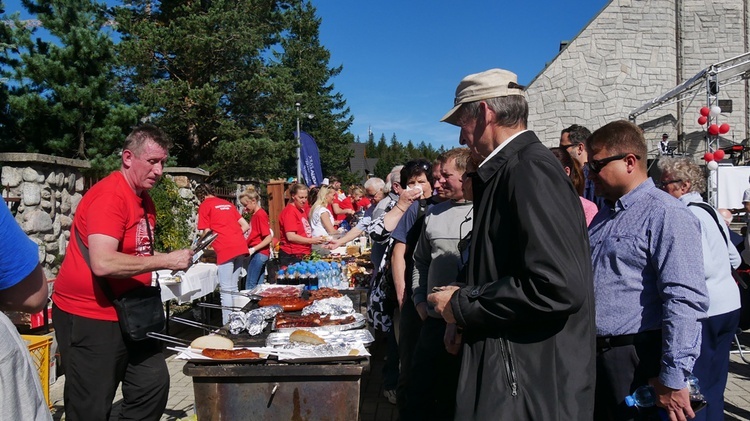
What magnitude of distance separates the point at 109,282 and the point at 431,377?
193 centimetres

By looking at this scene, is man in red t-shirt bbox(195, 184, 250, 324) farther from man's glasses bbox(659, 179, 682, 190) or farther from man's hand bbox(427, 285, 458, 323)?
man's hand bbox(427, 285, 458, 323)

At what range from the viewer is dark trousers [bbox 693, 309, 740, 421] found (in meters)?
2.71

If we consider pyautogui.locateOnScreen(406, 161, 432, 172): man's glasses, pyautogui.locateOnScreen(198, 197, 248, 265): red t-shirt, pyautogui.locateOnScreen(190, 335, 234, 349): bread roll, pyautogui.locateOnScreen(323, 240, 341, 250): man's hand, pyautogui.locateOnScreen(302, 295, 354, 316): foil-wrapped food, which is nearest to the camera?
pyautogui.locateOnScreen(190, 335, 234, 349): bread roll

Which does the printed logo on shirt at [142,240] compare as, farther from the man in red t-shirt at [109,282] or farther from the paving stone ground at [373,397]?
the paving stone ground at [373,397]

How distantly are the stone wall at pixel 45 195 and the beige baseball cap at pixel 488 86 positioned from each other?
6.53 meters

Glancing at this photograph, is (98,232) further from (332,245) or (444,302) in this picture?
(332,245)

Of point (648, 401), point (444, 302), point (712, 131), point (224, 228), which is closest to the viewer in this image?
point (444, 302)

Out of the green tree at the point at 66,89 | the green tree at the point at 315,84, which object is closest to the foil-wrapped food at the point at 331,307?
the green tree at the point at 66,89

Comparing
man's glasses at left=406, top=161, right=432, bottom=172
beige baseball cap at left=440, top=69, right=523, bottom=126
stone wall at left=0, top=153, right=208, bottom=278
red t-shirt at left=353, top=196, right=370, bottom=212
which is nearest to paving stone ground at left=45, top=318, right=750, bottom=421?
man's glasses at left=406, top=161, right=432, bottom=172

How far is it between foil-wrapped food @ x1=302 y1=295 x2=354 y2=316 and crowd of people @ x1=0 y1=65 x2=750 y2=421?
42cm

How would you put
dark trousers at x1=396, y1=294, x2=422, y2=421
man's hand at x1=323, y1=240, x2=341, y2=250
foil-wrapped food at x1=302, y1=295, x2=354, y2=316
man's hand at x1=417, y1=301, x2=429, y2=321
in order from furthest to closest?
man's hand at x1=323, y1=240, x2=341, y2=250 → foil-wrapped food at x1=302, y1=295, x2=354, y2=316 → dark trousers at x1=396, y1=294, x2=422, y2=421 → man's hand at x1=417, y1=301, x2=429, y2=321

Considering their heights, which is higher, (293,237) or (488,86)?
(488,86)

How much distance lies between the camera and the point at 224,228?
7305mm

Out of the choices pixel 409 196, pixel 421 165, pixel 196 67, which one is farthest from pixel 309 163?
pixel 409 196
